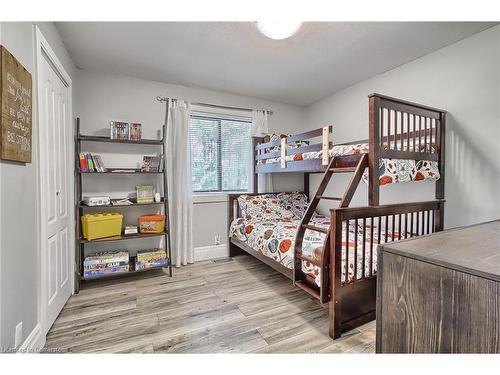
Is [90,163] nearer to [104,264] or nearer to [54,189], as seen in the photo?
[54,189]

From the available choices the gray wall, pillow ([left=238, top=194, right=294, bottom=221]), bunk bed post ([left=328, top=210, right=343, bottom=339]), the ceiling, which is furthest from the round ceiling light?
pillow ([left=238, top=194, right=294, bottom=221])

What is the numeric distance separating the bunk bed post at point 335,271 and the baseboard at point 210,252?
2061 millimetres

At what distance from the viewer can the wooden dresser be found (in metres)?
0.74

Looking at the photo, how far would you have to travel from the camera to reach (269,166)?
10.7 feet

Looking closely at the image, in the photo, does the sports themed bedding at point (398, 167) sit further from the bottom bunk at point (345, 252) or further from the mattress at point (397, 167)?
the bottom bunk at point (345, 252)

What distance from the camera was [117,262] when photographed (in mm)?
2662

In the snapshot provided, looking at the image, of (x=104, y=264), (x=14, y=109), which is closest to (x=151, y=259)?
(x=104, y=264)

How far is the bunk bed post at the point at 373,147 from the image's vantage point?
1786 mm

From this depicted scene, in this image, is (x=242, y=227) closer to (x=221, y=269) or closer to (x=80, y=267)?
(x=221, y=269)

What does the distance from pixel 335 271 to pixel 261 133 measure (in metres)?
2.53

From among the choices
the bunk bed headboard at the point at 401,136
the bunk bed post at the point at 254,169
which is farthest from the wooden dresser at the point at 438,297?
the bunk bed post at the point at 254,169

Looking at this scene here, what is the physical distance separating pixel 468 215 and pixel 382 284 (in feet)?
6.41

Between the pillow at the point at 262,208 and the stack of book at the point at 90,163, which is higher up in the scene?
the stack of book at the point at 90,163
